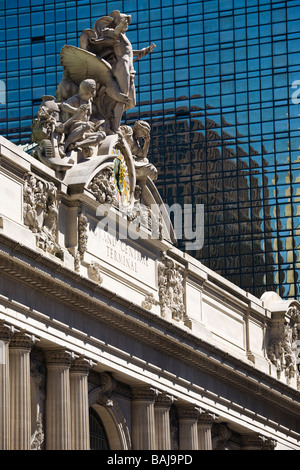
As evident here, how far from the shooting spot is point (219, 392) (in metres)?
80.7

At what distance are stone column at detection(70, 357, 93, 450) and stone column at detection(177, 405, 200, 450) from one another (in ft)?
37.9

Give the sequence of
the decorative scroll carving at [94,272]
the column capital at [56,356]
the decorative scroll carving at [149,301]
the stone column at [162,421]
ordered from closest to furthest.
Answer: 1. the column capital at [56,356]
2. the decorative scroll carving at [94,272]
3. the decorative scroll carving at [149,301]
4. the stone column at [162,421]

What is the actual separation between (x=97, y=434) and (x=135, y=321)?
5.62 meters

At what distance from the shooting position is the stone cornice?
61781mm

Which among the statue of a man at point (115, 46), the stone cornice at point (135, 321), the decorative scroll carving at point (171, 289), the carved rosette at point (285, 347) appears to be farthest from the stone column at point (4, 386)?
the carved rosette at point (285, 347)

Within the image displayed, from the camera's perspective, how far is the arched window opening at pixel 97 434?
71.1 meters

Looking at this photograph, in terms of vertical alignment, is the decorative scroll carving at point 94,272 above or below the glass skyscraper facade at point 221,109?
below

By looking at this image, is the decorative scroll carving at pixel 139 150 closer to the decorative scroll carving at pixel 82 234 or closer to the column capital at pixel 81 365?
the decorative scroll carving at pixel 82 234

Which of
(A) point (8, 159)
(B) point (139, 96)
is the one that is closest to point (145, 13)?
(B) point (139, 96)

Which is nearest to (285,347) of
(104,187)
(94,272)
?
(104,187)

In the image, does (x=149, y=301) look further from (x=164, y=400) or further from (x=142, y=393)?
(x=164, y=400)

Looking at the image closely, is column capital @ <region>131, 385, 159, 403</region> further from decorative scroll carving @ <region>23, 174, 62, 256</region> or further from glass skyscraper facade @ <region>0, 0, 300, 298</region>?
glass skyscraper facade @ <region>0, 0, 300, 298</region>

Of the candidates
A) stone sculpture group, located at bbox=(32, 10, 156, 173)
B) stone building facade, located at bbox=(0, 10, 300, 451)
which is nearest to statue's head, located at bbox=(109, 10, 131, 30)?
stone sculpture group, located at bbox=(32, 10, 156, 173)

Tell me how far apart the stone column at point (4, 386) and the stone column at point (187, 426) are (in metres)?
18.0
